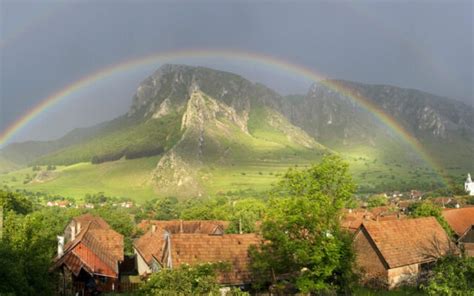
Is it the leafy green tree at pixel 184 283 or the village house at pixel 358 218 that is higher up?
the village house at pixel 358 218

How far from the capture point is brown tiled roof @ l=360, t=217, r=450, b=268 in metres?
40.7

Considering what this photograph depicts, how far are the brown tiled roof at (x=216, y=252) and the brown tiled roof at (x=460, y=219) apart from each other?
39298 millimetres

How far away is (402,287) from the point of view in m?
39.7

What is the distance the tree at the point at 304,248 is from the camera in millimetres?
27984

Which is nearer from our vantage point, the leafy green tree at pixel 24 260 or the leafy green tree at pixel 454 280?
the leafy green tree at pixel 24 260

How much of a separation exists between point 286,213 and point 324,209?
2479 mm

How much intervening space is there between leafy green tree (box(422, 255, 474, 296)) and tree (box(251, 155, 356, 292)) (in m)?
6.64

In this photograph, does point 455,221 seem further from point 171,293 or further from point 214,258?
point 171,293

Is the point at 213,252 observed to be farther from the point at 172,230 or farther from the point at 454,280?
the point at 172,230

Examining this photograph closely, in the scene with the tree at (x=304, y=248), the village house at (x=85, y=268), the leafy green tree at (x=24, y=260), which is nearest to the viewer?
the leafy green tree at (x=24, y=260)

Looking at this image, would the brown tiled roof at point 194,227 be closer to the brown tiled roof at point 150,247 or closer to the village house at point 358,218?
the brown tiled roof at point 150,247

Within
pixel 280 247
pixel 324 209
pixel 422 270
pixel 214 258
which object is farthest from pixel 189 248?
pixel 422 270

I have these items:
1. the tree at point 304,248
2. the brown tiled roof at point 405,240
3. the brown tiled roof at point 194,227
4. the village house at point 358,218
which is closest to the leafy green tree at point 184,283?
the tree at point 304,248

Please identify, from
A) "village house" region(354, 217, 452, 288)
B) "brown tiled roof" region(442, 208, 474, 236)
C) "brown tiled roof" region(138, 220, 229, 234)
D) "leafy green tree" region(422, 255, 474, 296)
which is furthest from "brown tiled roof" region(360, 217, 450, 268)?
"brown tiled roof" region(138, 220, 229, 234)
